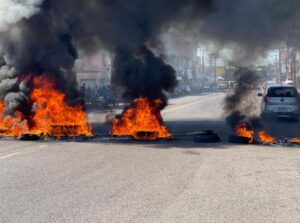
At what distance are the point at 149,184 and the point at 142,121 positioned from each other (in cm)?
879

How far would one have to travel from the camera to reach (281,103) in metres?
26.3

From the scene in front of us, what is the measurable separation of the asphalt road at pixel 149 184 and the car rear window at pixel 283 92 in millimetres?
11757

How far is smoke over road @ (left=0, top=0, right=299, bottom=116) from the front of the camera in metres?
19.2

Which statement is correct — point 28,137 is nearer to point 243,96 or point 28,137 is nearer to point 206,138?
point 206,138

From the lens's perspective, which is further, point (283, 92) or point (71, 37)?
point (283, 92)

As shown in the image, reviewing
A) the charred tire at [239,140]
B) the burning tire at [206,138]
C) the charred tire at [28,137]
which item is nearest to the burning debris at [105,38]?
the charred tire at [28,137]

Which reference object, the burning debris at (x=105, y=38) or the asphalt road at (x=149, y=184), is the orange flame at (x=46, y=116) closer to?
the burning debris at (x=105, y=38)

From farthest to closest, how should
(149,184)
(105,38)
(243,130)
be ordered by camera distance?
(105,38), (243,130), (149,184)

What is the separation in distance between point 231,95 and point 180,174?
34.0 ft

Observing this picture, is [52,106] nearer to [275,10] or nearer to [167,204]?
[275,10]

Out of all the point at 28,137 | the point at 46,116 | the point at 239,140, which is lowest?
the point at 239,140

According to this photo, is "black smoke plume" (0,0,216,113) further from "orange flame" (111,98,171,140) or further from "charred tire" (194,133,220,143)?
"charred tire" (194,133,220,143)

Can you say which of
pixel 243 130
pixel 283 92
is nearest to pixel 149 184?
pixel 243 130

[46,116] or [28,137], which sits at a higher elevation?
[46,116]
